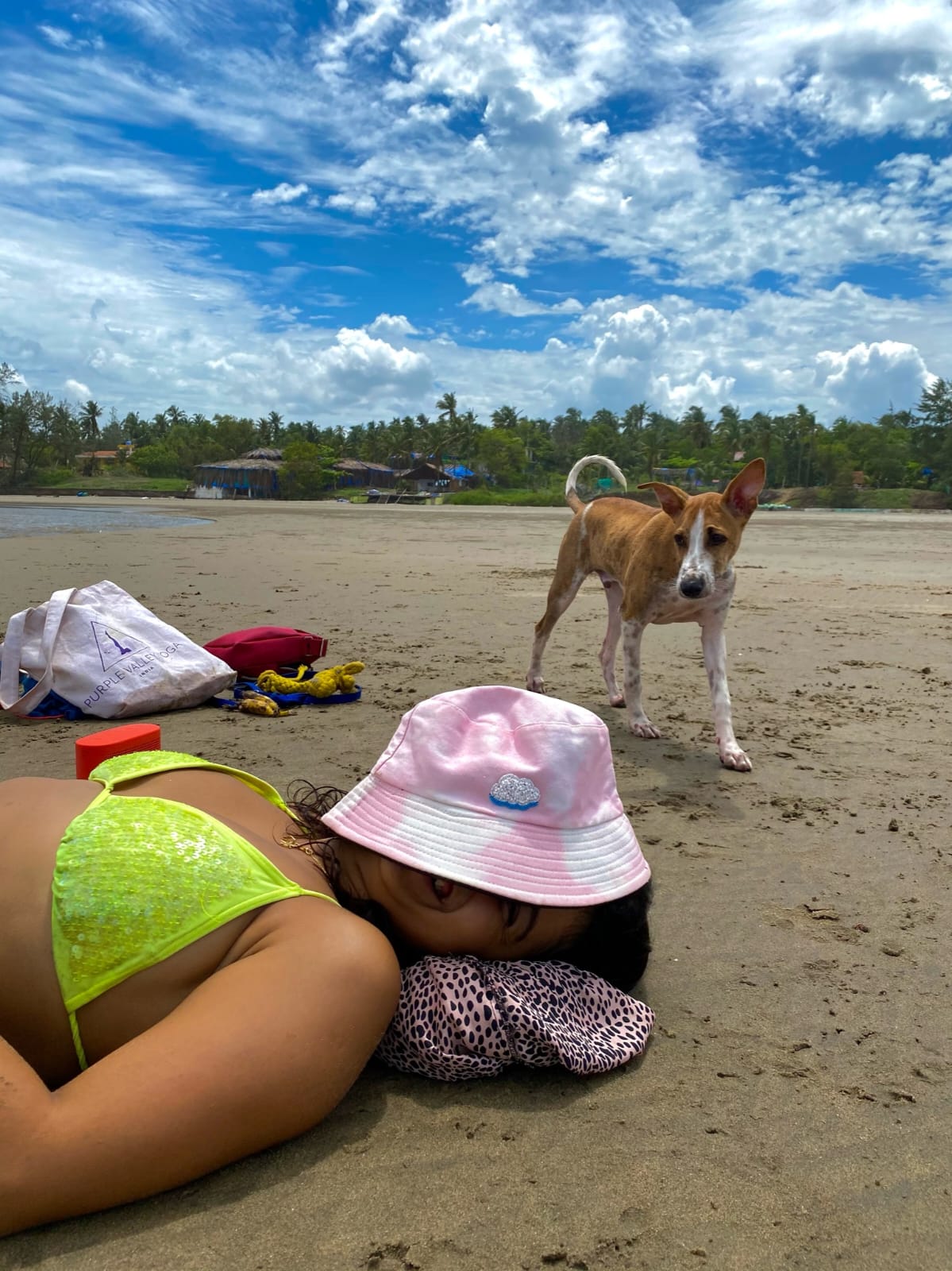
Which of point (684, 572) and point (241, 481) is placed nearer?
point (684, 572)

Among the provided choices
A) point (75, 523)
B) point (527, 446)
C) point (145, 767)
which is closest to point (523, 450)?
point (527, 446)

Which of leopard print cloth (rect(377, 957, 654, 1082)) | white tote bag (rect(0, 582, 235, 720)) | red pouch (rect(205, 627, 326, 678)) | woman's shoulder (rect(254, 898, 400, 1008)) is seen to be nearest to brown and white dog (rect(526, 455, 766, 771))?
red pouch (rect(205, 627, 326, 678))

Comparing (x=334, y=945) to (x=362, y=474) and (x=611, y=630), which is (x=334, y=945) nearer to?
(x=611, y=630)

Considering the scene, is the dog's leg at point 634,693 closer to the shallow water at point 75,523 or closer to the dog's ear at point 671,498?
the dog's ear at point 671,498

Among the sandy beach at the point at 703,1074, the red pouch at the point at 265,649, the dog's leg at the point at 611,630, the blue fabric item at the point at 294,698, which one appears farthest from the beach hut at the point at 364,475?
the sandy beach at the point at 703,1074

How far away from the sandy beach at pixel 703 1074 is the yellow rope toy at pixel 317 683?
0.22 meters

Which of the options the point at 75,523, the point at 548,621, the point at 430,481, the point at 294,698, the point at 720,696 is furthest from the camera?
the point at 430,481

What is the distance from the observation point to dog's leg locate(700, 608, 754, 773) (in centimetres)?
479

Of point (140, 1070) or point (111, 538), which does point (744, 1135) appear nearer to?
point (140, 1070)

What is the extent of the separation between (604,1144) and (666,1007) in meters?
0.63

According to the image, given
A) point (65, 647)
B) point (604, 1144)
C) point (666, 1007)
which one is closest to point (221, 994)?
point (604, 1144)

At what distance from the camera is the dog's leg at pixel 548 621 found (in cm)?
662

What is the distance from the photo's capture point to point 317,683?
5.77 metres

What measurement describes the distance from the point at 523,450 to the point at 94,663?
105m
